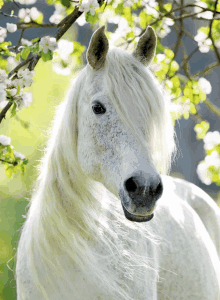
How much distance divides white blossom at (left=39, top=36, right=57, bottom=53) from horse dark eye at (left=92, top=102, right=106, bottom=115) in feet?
1.74

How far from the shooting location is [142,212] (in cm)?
101

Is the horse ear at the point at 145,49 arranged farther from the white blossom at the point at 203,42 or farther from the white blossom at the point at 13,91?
the white blossom at the point at 203,42

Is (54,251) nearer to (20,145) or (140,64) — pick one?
(140,64)

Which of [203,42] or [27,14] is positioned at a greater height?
[27,14]

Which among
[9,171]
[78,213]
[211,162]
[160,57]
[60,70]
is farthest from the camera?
[160,57]

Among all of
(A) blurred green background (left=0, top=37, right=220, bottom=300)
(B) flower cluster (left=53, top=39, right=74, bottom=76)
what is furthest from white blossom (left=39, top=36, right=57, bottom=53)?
(A) blurred green background (left=0, top=37, right=220, bottom=300)

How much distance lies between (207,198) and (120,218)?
1.18 m

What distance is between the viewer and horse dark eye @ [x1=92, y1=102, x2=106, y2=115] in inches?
44.8

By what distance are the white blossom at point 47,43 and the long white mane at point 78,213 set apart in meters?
0.31

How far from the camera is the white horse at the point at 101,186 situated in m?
1.08

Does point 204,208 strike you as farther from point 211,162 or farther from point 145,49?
point 145,49


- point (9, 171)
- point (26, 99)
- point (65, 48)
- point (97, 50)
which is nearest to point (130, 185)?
point (97, 50)

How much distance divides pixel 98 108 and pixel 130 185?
1.00 ft

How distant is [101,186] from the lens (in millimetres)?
1333
